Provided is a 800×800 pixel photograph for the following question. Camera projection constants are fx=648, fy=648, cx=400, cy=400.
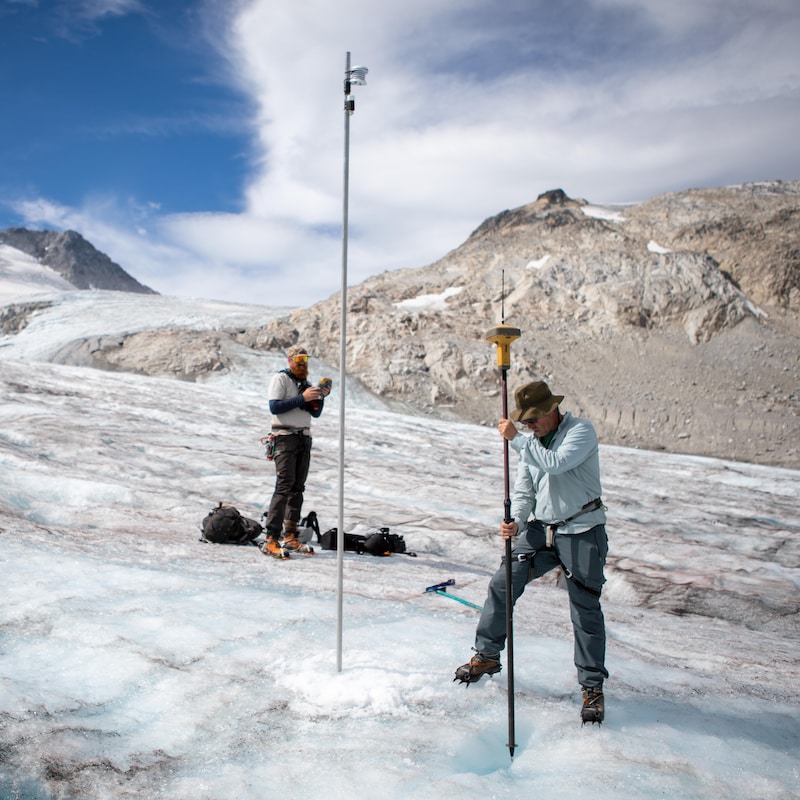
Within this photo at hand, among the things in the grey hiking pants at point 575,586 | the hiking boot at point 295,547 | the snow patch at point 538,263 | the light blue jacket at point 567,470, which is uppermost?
the snow patch at point 538,263

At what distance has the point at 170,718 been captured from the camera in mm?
→ 3504

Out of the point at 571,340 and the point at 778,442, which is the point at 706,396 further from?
the point at 571,340

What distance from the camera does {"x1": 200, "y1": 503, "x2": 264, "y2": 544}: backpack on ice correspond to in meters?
7.67

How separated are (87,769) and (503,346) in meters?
3.14

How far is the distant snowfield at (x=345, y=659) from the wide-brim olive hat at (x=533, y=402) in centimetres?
174

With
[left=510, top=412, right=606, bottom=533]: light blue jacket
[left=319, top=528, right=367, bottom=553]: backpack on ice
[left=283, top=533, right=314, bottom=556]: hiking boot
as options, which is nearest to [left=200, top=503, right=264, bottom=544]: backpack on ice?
[left=283, top=533, right=314, bottom=556]: hiking boot

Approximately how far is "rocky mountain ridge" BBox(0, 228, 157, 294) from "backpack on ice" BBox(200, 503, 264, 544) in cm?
17685

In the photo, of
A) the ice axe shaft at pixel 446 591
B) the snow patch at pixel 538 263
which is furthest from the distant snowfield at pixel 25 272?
the ice axe shaft at pixel 446 591

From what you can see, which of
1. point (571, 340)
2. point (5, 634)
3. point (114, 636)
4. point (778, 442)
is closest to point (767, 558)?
point (114, 636)

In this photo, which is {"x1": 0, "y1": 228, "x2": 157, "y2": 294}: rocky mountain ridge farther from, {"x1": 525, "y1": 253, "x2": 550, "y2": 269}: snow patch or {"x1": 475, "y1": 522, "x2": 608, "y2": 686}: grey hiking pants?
{"x1": 475, "y1": 522, "x2": 608, "y2": 686}: grey hiking pants

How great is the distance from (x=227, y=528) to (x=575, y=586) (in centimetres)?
484

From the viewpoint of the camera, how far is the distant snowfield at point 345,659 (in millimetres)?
3148

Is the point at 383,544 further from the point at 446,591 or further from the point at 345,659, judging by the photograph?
the point at 345,659

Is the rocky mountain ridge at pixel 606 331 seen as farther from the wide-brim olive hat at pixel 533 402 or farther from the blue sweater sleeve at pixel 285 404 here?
the wide-brim olive hat at pixel 533 402
